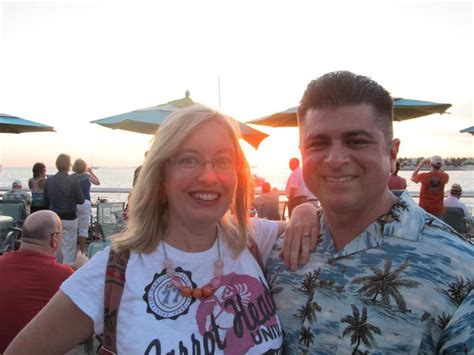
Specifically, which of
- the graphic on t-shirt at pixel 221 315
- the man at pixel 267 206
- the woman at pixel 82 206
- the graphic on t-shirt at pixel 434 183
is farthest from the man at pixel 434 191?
the graphic on t-shirt at pixel 221 315

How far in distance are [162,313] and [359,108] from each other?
1103mm

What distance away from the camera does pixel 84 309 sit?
1.62 m

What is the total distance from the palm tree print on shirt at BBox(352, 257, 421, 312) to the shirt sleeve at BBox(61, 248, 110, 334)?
0.98 meters

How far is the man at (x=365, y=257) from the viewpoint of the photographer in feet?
4.65

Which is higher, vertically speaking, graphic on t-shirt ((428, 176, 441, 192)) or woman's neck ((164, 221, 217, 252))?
woman's neck ((164, 221, 217, 252))

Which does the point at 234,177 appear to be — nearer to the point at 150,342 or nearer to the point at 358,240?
the point at 358,240

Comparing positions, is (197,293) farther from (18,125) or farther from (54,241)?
(18,125)

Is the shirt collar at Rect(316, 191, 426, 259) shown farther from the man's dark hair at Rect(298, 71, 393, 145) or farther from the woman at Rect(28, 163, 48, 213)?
the woman at Rect(28, 163, 48, 213)

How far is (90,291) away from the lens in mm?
1641

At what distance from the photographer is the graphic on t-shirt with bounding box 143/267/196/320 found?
5.42ft

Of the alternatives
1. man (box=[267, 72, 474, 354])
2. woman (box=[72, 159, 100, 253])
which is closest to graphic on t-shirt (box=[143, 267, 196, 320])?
man (box=[267, 72, 474, 354])

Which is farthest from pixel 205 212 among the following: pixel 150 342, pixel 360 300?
pixel 360 300

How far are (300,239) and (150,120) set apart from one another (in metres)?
5.72

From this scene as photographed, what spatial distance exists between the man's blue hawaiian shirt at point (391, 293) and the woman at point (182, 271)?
18cm
